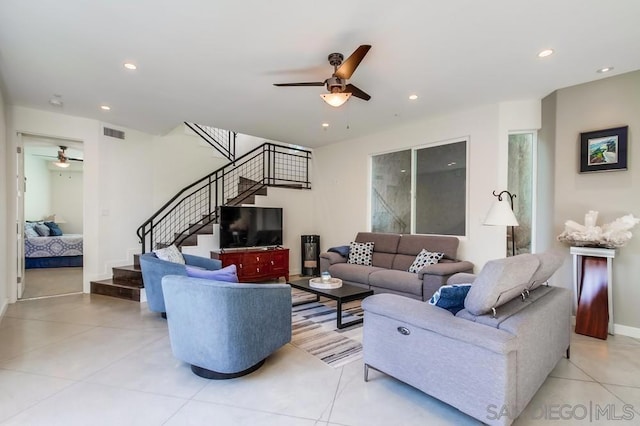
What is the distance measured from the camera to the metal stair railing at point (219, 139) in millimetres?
6824

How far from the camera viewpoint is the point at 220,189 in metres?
6.98

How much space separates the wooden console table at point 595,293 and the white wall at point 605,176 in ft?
0.79

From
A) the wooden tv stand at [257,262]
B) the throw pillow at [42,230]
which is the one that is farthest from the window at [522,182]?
the throw pillow at [42,230]

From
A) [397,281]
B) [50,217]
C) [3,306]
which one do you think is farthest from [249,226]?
[50,217]

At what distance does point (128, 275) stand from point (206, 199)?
2.30 metres

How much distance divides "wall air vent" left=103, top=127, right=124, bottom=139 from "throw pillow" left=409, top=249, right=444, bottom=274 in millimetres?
5450

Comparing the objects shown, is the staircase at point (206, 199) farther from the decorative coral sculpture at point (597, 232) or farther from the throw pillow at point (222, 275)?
the decorative coral sculpture at point (597, 232)

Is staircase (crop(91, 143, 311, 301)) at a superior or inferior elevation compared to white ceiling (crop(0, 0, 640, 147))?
inferior

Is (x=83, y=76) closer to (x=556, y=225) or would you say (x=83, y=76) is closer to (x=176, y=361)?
(x=176, y=361)

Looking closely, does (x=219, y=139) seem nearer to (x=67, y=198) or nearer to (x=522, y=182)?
(x=67, y=198)

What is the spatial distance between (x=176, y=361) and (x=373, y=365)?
5.59 feet

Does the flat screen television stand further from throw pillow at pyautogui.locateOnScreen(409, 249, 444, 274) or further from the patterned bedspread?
the patterned bedspread

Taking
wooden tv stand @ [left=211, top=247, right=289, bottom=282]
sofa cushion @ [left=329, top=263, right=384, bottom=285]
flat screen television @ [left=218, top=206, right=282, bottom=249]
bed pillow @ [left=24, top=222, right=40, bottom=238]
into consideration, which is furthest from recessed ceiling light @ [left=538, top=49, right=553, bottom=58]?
bed pillow @ [left=24, top=222, right=40, bottom=238]

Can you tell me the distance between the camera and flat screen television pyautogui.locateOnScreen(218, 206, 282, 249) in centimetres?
551
